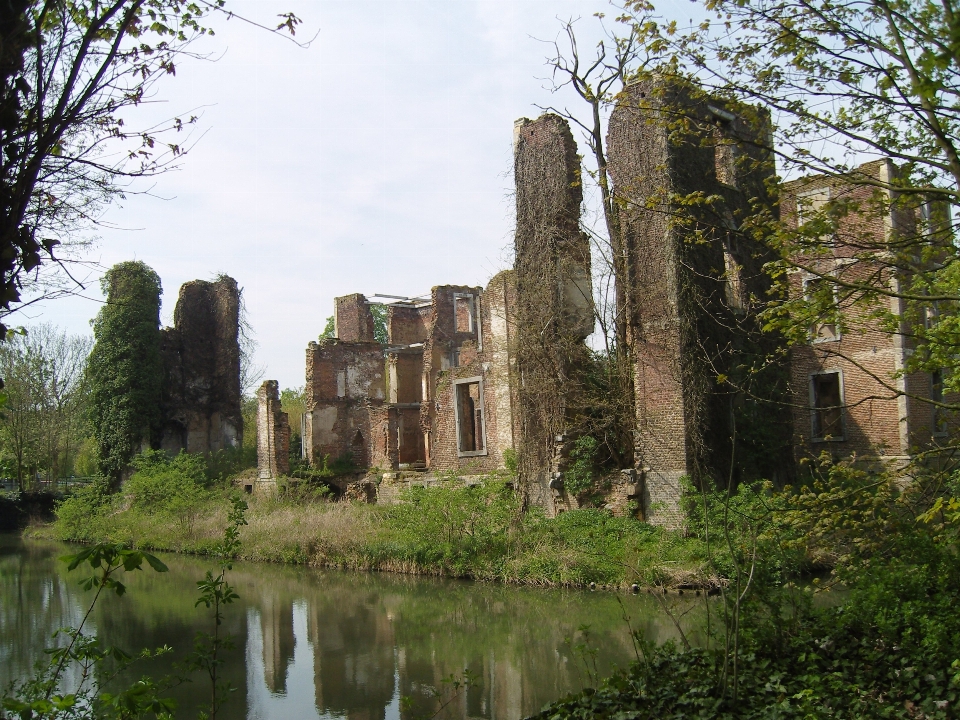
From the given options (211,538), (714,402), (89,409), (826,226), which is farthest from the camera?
(89,409)

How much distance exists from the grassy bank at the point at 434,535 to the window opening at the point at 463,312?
346 inches

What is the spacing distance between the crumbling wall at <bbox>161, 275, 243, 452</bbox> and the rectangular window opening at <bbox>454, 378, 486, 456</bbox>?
448 inches

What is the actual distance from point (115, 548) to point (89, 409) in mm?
27789

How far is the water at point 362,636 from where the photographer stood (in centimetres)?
854

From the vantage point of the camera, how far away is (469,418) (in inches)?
894

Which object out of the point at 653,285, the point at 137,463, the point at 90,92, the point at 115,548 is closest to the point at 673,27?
the point at 90,92

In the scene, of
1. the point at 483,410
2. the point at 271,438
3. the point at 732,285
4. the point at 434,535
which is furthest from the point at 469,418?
the point at 732,285

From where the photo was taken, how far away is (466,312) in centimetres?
3072

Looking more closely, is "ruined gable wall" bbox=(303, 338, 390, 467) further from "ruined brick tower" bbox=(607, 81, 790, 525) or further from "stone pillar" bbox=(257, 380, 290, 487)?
"ruined brick tower" bbox=(607, 81, 790, 525)

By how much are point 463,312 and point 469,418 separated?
28.3ft

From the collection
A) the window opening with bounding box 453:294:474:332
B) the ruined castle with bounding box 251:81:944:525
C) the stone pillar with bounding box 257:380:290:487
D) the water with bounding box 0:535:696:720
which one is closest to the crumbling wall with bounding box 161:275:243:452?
the stone pillar with bounding box 257:380:290:487

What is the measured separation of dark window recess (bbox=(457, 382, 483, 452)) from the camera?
22.3 metres

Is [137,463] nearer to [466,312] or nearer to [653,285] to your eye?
[466,312]

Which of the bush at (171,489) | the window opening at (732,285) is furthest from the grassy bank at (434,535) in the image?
the window opening at (732,285)
